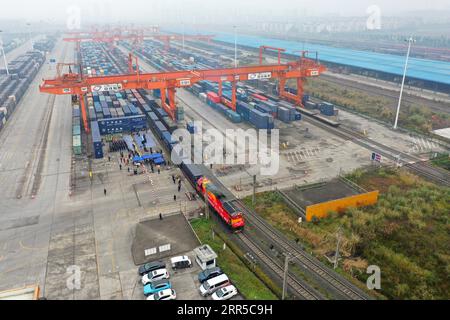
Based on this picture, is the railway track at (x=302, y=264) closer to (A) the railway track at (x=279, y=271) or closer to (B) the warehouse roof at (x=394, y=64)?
(A) the railway track at (x=279, y=271)

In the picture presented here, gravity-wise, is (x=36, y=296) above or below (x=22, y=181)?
above

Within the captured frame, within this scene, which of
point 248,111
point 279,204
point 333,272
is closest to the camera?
point 333,272

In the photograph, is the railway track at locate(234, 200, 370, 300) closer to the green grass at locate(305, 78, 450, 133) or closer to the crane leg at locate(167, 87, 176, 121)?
the crane leg at locate(167, 87, 176, 121)

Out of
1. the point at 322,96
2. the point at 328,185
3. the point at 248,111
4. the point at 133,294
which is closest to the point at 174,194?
the point at 133,294

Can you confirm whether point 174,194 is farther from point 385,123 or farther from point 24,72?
point 24,72

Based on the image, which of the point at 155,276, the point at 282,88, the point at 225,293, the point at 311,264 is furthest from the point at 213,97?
the point at 225,293

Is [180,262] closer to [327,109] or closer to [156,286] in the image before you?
[156,286]
